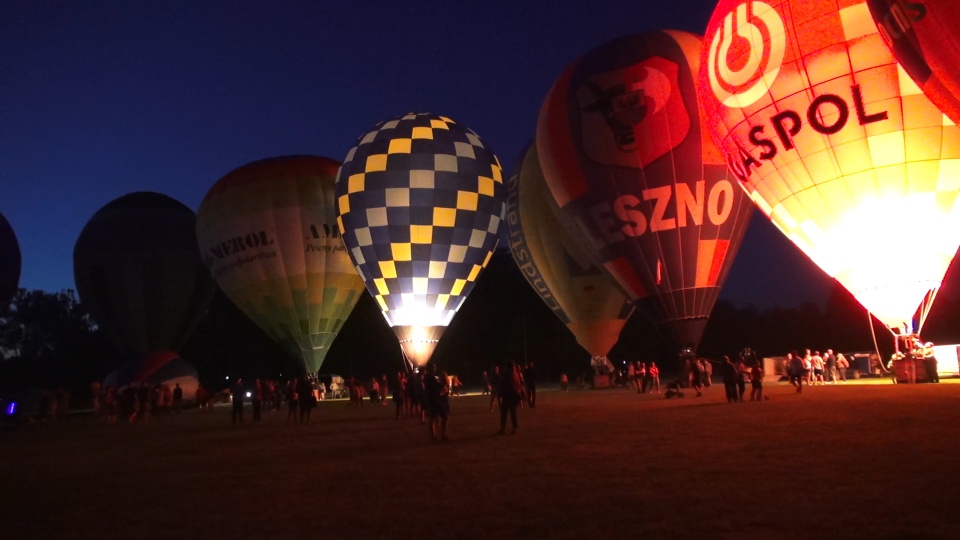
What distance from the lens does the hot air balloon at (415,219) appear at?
73.2 feet

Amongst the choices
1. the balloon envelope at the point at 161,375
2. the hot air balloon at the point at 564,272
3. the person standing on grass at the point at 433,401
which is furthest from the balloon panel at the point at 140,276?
Answer: the person standing on grass at the point at 433,401

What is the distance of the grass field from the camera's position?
4.56 metres

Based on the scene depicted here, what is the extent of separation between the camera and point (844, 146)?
43.6 ft

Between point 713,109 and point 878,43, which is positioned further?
point 713,109

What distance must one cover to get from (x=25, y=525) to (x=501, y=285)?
45821mm

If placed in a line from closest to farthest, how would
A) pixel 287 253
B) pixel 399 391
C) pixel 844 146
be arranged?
1. pixel 844 146
2. pixel 399 391
3. pixel 287 253

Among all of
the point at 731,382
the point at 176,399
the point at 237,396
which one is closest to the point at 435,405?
the point at 731,382

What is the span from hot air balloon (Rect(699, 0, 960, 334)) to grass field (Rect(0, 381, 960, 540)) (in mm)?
3584

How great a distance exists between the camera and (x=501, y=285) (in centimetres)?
5097

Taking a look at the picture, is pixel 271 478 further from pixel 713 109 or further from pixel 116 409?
pixel 116 409

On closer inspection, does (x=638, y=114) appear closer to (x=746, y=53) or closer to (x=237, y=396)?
(x=746, y=53)

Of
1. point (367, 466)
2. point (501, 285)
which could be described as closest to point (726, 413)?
point (367, 466)

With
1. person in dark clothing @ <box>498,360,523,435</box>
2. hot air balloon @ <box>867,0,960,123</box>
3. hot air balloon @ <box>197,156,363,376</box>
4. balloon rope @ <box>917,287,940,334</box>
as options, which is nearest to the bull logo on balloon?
balloon rope @ <box>917,287,940,334</box>

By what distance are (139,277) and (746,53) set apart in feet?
77.4
